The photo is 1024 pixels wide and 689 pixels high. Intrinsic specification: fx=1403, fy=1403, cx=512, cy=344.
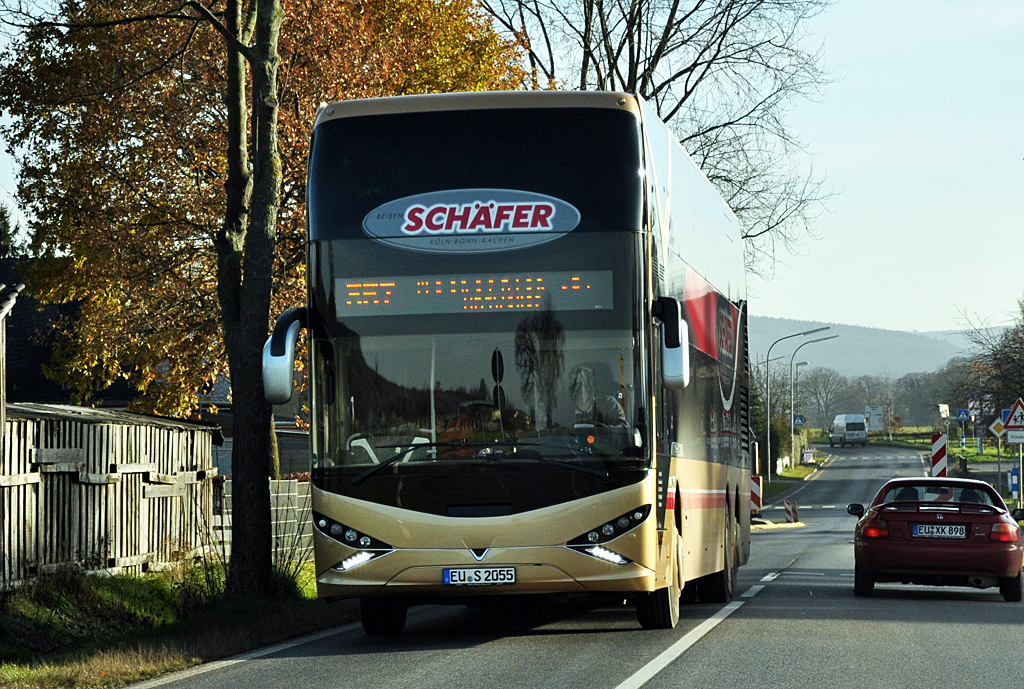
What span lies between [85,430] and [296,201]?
996 centimetres

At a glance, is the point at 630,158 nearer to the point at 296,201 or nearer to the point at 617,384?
the point at 617,384

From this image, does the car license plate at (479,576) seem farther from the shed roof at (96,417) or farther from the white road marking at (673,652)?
the shed roof at (96,417)

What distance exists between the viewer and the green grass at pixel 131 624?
9617 mm

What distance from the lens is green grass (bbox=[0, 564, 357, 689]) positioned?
962 cm

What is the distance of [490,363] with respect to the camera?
32.7 ft

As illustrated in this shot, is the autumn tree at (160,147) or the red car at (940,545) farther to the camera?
the autumn tree at (160,147)

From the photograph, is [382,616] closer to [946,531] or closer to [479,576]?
[479,576]

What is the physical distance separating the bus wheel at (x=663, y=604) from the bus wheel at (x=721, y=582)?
2.83 m

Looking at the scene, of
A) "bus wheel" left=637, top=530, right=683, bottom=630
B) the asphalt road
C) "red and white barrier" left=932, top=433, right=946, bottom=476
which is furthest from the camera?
"red and white barrier" left=932, top=433, right=946, bottom=476

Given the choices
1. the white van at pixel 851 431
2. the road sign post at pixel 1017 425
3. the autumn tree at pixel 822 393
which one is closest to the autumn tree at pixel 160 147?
the road sign post at pixel 1017 425

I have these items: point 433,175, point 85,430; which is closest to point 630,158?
point 433,175

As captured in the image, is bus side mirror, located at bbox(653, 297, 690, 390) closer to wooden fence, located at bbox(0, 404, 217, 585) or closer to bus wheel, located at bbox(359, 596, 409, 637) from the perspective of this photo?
bus wheel, located at bbox(359, 596, 409, 637)

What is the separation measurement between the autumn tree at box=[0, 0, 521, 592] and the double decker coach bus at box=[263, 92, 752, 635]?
10.7 m

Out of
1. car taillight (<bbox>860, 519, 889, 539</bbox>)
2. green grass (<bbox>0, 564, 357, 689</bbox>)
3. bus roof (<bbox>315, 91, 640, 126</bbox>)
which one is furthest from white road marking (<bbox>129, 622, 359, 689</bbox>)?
car taillight (<bbox>860, 519, 889, 539</bbox>)
